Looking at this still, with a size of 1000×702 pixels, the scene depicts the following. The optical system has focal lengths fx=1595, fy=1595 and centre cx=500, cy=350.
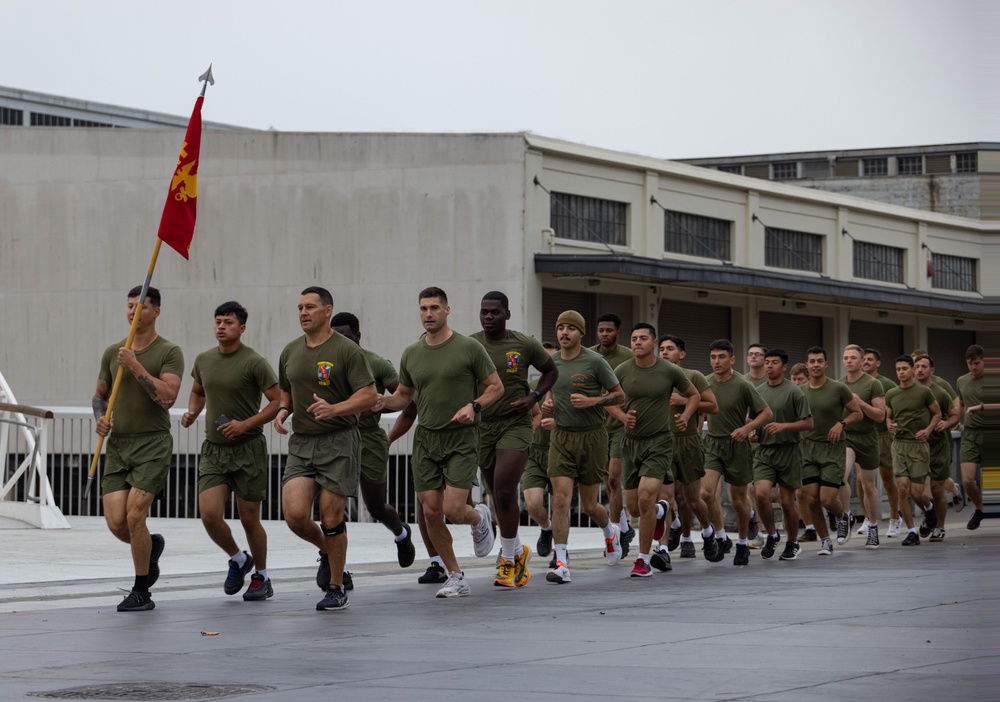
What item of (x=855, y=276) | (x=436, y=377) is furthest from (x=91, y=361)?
(x=436, y=377)

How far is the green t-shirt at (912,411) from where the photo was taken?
1888 centimetres

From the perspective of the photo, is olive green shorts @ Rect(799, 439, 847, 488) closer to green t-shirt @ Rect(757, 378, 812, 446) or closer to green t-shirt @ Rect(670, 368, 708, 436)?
green t-shirt @ Rect(757, 378, 812, 446)

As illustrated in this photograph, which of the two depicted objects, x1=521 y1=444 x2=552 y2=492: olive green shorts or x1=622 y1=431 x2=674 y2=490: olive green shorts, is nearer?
x1=622 y1=431 x2=674 y2=490: olive green shorts

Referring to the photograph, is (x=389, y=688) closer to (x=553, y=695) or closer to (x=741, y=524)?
(x=553, y=695)

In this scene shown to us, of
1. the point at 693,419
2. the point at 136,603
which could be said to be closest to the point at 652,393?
the point at 693,419

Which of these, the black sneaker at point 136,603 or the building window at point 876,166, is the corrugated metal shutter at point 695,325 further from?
the black sneaker at point 136,603

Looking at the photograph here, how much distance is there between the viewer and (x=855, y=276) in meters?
44.8

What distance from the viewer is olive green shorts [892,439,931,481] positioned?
18719 millimetres

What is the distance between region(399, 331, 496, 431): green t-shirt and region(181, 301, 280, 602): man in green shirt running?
1044 mm

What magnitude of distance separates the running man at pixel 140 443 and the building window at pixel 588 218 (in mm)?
24793

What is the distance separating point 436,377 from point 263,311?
2629cm

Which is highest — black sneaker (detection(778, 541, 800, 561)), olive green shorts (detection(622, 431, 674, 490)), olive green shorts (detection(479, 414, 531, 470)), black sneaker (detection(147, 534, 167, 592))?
olive green shorts (detection(479, 414, 531, 470))

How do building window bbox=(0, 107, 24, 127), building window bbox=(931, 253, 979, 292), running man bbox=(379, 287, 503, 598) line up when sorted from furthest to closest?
1. building window bbox=(0, 107, 24, 127)
2. building window bbox=(931, 253, 979, 292)
3. running man bbox=(379, 287, 503, 598)

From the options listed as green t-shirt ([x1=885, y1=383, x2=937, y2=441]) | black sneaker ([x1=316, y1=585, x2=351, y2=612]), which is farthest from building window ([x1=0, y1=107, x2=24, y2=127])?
black sneaker ([x1=316, y1=585, x2=351, y2=612])
